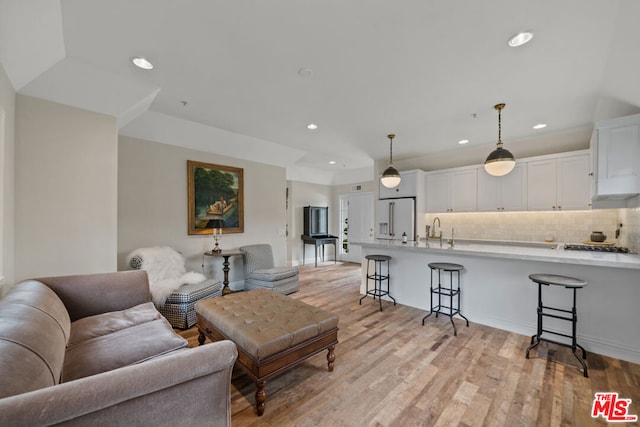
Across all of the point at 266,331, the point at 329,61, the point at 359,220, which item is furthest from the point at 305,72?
the point at 359,220

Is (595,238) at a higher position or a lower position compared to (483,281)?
higher

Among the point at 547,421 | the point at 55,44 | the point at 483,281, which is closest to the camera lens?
the point at 547,421

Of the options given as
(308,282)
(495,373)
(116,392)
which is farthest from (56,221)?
(495,373)

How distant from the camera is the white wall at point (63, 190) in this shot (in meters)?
2.46

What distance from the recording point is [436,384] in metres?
2.11

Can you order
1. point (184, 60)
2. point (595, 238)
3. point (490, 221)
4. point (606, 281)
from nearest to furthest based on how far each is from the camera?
point (184, 60)
point (606, 281)
point (595, 238)
point (490, 221)

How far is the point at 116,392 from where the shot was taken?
90cm

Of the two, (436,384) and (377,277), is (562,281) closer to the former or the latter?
(436,384)

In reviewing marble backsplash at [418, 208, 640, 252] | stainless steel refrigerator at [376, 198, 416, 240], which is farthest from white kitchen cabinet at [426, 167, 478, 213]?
stainless steel refrigerator at [376, 198, 416, 240]

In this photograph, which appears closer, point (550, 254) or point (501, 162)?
point (550, 254)

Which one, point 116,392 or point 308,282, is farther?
point 308,282

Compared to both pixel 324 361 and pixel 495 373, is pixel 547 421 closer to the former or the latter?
pixel 495 373

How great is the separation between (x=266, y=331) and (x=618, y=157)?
160 inches

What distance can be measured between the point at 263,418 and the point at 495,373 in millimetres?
1988
